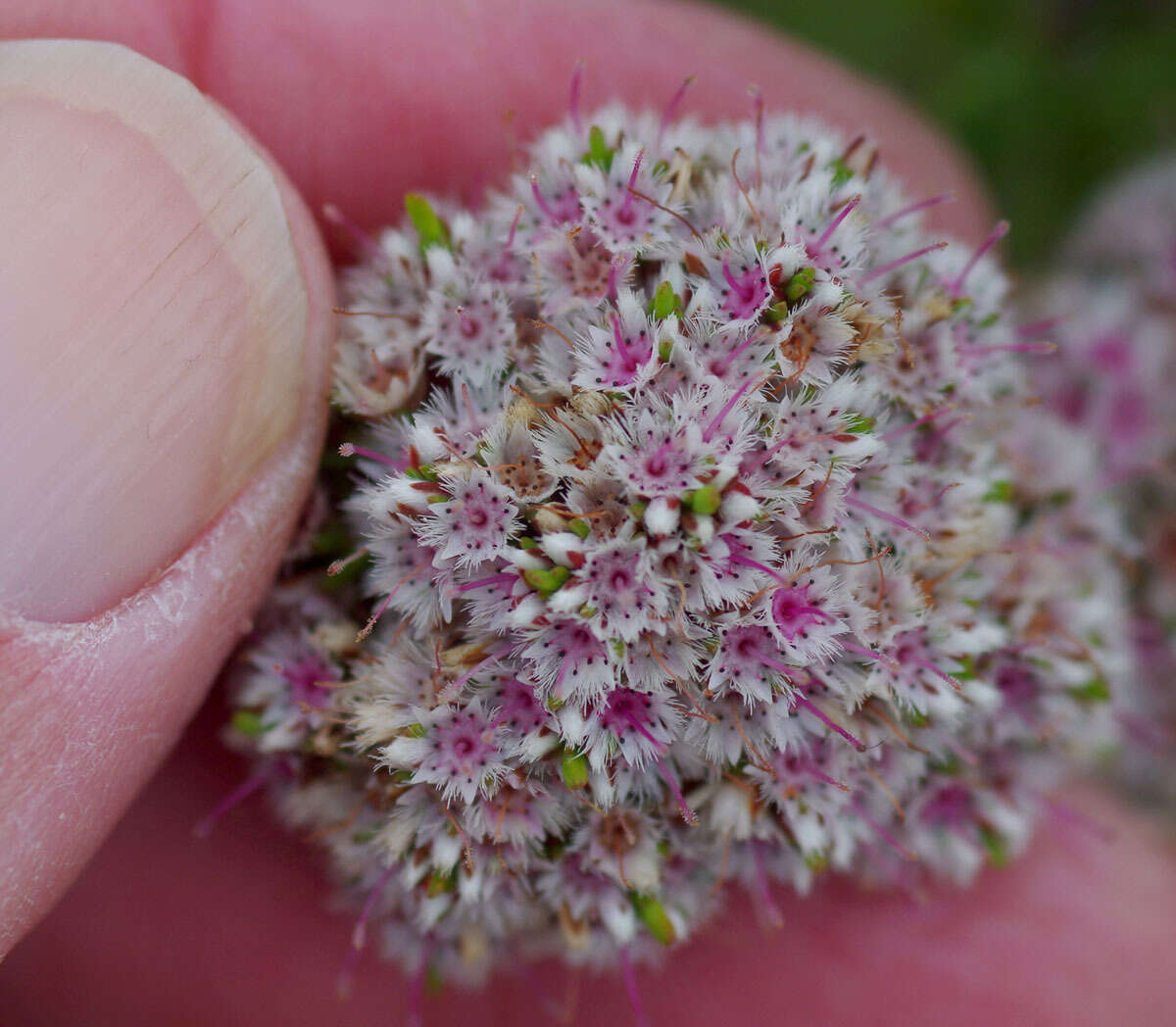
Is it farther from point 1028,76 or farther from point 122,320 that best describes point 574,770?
point 1028,76

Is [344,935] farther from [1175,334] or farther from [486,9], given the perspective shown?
[1175,334]

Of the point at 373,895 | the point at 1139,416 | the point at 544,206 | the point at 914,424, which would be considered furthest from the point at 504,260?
the point at 1139,416

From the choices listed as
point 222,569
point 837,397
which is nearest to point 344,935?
point 222,569

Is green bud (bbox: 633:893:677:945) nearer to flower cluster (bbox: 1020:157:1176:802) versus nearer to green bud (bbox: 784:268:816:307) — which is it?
green bud (bbox: 784:268:816:307)

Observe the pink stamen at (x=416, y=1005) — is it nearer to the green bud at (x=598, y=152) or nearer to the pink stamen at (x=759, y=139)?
the green bud at (x=598, y=152)

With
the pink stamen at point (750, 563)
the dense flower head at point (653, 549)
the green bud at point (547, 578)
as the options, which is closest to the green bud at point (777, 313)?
the dense flower head at point (653, 549)

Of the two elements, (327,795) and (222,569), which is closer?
(222,569)
